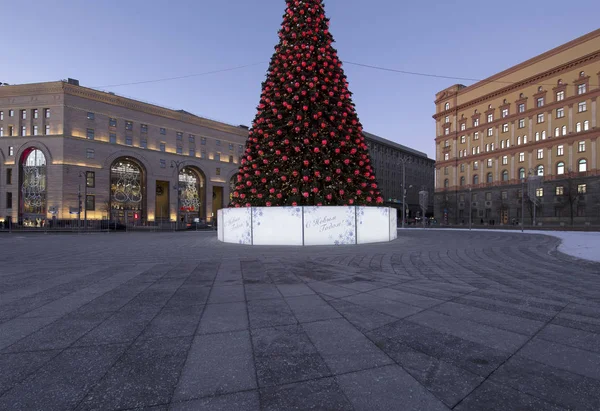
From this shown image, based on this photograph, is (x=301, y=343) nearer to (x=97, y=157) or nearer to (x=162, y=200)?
(x=97, y=157)

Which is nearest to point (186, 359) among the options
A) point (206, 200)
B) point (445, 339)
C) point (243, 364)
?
point (243, 364)

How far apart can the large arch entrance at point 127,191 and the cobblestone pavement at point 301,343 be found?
60.1m

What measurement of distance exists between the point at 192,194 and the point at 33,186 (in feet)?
90.6

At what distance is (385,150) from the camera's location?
107625 mm

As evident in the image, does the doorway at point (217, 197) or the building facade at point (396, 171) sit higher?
the building facade at point (396, 171)

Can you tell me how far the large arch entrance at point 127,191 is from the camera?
59906 millimetres

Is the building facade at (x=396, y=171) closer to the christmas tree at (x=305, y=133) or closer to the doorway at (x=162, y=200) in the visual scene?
the doorway at (x=162, y=200)

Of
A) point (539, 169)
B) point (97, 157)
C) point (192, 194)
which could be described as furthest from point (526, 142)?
point (97, 157)

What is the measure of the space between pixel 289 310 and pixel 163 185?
73515 mm

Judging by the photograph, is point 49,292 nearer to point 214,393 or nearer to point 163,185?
point 214,393

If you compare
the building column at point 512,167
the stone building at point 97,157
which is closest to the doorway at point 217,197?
the stone building at point 97,157

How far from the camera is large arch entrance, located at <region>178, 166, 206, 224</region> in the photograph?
230 feet

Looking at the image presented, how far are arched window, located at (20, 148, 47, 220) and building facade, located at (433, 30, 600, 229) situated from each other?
72.8 metres

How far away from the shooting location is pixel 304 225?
14.6 meters
